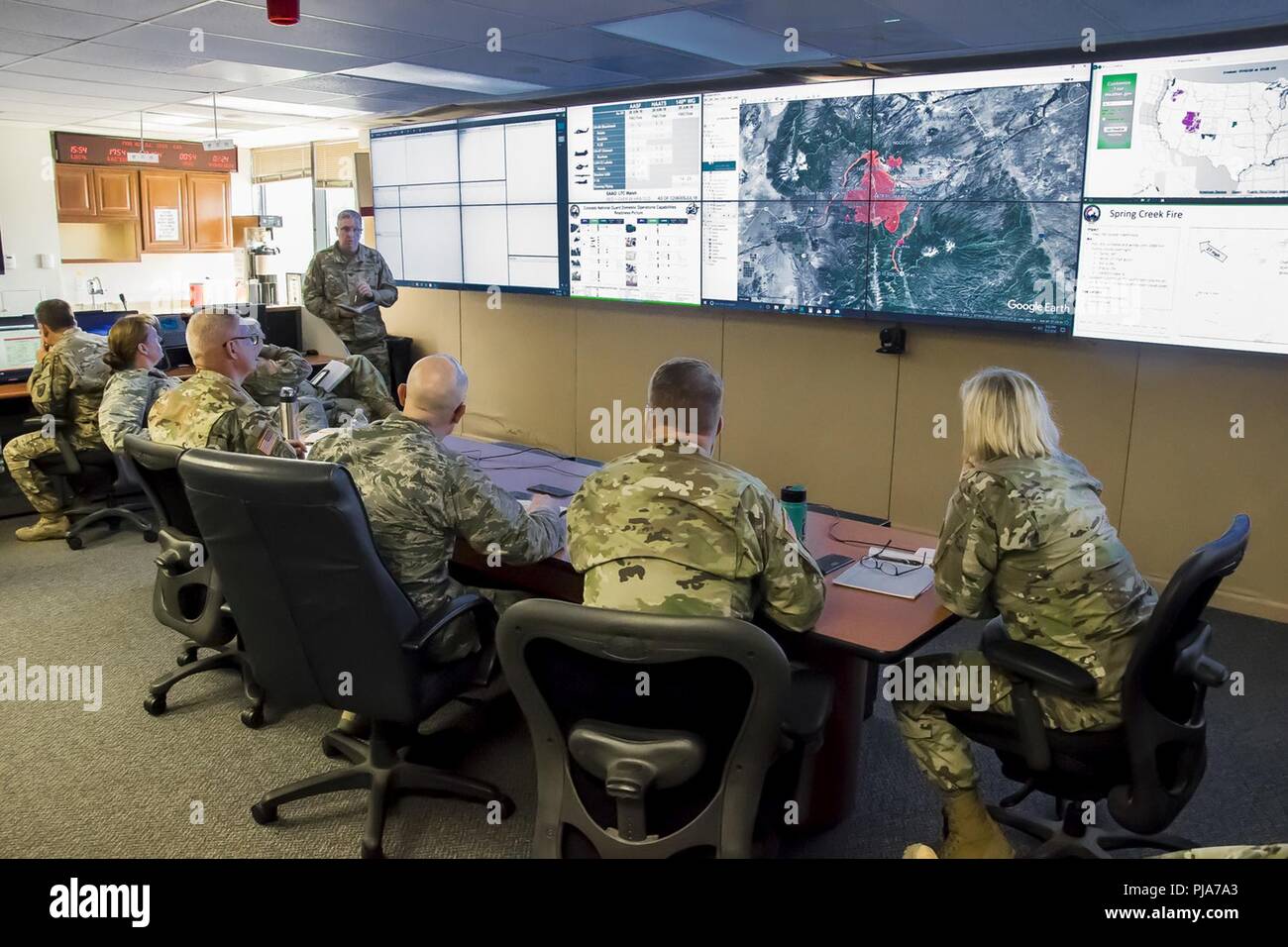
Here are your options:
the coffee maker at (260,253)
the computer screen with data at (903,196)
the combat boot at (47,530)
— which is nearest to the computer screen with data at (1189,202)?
the computer screen with data at (903,196)

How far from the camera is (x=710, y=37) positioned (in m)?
4.54

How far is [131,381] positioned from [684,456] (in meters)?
3.39

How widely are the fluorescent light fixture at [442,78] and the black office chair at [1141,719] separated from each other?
4592 millimetres

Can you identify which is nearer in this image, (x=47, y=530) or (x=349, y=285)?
(x=47, y=530)

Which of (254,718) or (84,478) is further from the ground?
(84,478)

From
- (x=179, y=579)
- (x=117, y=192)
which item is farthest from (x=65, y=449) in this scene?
(x=117, y=192)

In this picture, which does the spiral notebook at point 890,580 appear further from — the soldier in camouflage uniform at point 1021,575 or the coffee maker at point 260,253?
the coffee maker at point 260,253

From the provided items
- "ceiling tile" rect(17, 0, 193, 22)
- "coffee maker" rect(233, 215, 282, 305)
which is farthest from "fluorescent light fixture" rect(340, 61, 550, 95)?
"coffee maker" rect(233, 215, 282, 305)

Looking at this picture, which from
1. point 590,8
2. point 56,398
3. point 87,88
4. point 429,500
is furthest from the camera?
point 87,88

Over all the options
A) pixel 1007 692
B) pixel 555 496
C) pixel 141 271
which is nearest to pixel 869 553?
pixel 1007 692

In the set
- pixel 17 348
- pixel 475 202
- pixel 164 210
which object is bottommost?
pixel 17 348

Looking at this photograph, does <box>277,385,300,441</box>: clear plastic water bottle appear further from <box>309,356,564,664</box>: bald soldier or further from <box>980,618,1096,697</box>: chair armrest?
<box>980,618,1096,697</box>: chair armrest

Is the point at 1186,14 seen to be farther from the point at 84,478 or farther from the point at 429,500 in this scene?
the point at 84,478

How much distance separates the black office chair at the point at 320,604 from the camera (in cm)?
209
